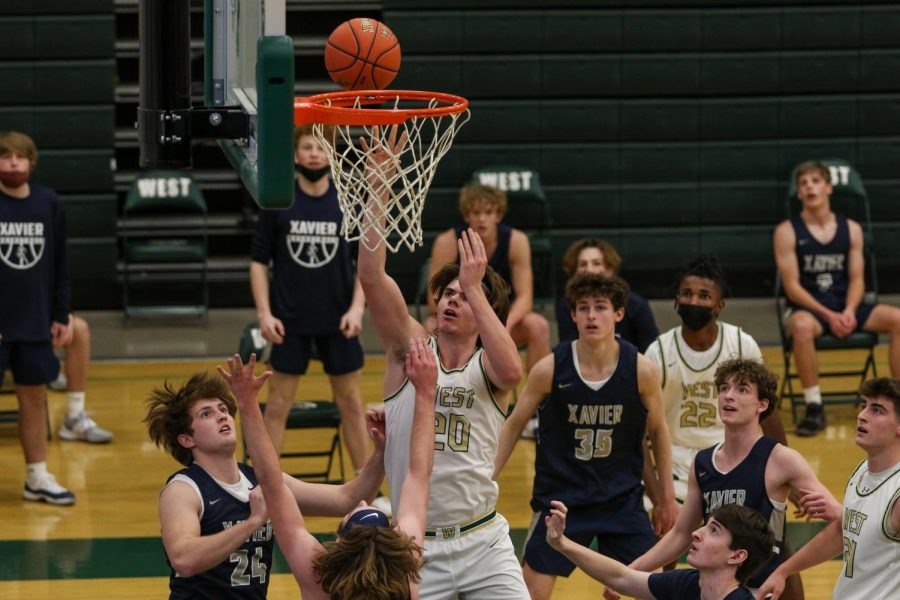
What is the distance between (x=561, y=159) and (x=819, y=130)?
2222 millimetres

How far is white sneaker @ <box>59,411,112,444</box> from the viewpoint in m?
9.59

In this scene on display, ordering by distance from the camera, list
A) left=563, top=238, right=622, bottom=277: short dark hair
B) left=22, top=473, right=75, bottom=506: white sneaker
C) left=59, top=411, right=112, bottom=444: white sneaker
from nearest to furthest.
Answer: left=563, top=238, right=622, bottom=277: short dark hair < left=22, top=473, right=75, bottom=506: white sneaker < left=59, top=411, right=112, bottom=444: white sneaker

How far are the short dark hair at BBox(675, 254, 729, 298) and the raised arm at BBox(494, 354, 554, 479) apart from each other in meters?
1.05

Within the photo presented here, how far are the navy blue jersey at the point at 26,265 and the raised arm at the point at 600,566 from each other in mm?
4179

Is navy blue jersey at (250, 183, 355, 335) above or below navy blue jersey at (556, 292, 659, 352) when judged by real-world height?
above

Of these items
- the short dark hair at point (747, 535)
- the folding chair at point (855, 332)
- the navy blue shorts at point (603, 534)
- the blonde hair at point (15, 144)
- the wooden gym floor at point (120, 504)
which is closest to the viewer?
the short dark hair at point (747, 535)

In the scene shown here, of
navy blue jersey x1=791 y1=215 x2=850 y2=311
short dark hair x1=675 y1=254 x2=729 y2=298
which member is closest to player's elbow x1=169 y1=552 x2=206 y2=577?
short dark hair x1=675 y1=254 x2=729 y2=298

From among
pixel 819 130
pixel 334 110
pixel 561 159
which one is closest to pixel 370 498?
pixel 334 110

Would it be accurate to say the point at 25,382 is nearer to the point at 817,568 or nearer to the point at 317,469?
the point at 317,469

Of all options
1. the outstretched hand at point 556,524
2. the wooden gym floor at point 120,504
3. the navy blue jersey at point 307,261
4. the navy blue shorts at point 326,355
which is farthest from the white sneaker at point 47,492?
the outstretched hand at point 556,524

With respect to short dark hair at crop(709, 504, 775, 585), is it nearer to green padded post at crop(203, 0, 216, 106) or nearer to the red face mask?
green padded post at crop(203, 0, 216, 106)

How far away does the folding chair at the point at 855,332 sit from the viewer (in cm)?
1006

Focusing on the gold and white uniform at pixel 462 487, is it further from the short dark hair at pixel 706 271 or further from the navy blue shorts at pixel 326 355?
the navy blue shorts at pixel 326 355

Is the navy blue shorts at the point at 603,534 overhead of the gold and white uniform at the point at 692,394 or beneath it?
beneath
